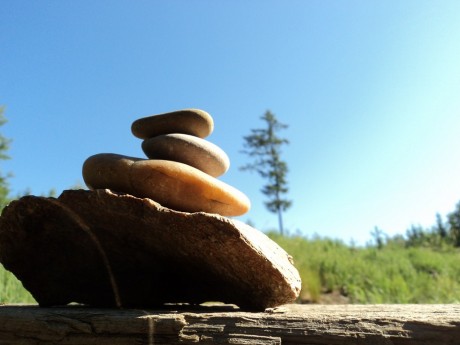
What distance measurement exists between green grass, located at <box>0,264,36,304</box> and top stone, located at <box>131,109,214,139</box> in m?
2.84

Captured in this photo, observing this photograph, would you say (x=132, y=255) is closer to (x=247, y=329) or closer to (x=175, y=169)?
(x=175, y=169)

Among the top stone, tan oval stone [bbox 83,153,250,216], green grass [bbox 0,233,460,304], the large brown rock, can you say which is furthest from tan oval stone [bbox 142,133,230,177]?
green grass [bbox 0,233,460,304]

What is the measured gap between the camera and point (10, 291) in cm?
437

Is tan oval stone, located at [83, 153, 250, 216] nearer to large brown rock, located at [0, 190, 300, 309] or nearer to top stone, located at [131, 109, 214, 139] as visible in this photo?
large brown rock, located at [0, 190, 300, 309]

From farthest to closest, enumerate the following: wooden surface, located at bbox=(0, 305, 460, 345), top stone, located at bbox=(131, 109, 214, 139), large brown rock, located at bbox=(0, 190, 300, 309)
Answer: top stone, located at bbox=(131, 109, 214, 139), large brown rock, located at bbox=(0, 190, 300, 309), wooden surface, located at bbox=(0, 305, 460, 345)

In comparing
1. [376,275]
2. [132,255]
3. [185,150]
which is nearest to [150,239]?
[132,255]

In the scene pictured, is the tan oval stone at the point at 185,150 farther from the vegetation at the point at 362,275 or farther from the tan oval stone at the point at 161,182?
the vegetation at the point at 362,275

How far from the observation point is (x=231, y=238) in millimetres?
1660

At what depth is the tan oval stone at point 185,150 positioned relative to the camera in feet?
7.34

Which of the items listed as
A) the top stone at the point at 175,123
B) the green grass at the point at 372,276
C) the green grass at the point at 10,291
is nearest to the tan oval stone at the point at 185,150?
the top stone at the point at 175,123

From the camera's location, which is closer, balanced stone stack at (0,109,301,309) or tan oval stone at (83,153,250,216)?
balanced stone stack at (0,109,301,309)

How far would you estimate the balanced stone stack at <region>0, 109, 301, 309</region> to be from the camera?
1709mm

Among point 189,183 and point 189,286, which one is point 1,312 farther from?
point 189,183

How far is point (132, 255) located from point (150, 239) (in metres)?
0.25
